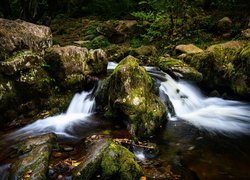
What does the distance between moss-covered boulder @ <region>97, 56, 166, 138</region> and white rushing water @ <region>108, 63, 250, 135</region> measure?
99cm

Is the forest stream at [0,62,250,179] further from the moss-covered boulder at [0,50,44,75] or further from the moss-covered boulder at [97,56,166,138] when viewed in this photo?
the moss-covered boulder at [0,50,44,75]

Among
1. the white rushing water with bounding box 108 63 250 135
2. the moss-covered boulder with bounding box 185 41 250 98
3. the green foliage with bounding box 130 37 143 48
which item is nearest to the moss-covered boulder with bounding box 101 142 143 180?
the white rushing water with bounding box 108 63 250 135

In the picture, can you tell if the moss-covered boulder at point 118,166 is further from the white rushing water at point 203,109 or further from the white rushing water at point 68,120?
the white rushing water at point 203,109

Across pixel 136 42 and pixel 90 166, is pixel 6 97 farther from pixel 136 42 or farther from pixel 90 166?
pixel 136 42

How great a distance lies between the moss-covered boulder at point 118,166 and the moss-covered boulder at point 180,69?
19.9ft

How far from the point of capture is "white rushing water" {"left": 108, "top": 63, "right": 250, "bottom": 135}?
7.38 meters

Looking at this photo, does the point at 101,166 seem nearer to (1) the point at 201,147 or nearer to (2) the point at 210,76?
(1) the point at 201,147

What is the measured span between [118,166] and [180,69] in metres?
6.54

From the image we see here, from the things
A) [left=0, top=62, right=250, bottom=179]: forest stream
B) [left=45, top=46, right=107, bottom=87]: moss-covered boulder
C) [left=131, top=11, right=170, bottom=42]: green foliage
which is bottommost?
[left=0, top=62, right=250, bottom=179]: forest stream

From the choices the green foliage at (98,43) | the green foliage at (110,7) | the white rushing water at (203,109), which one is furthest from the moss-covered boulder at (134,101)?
the green foliage at (110,7)

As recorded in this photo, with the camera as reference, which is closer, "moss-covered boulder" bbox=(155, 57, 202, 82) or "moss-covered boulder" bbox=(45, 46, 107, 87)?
"moss-covered boulder" bbox=(45, 46, 107, 87)

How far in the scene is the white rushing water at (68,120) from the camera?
6.94 metres

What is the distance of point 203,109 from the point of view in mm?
8812

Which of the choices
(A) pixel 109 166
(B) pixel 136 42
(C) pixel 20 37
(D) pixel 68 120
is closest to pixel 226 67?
(D) pixel 68 120
